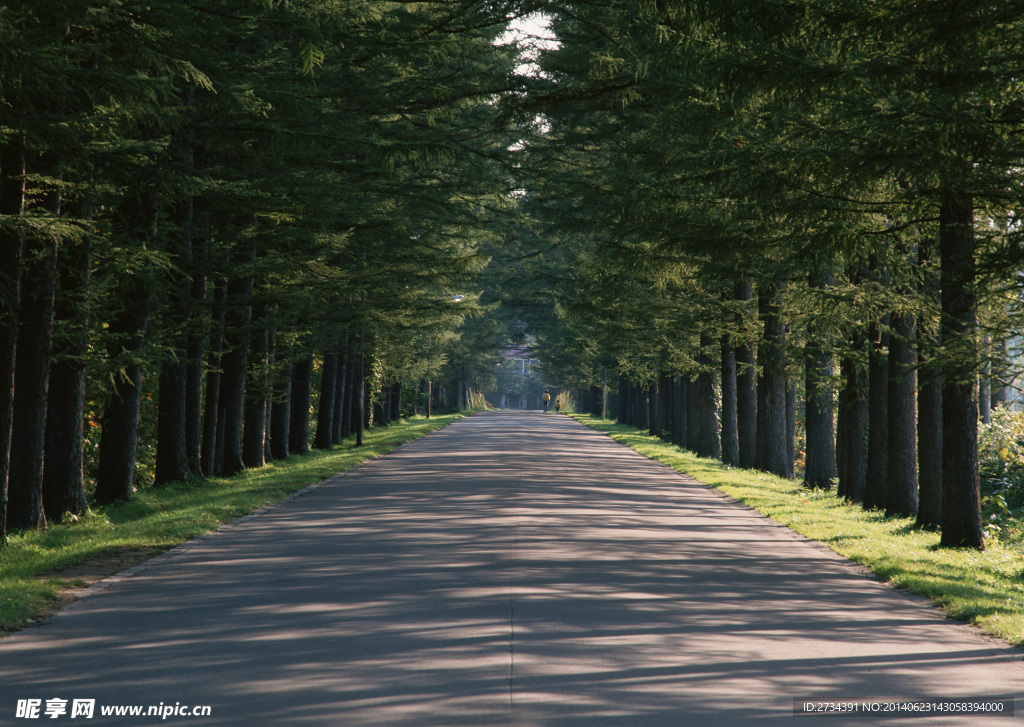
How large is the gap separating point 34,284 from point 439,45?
20.4ft

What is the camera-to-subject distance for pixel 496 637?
22.4 ft

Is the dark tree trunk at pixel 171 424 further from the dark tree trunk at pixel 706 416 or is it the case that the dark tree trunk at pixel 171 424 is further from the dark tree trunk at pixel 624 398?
the dark tree trunk at pixel 624 398

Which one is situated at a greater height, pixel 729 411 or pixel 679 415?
pixel 729 411

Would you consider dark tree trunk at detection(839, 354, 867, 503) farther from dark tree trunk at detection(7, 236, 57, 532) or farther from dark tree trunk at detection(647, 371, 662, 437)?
dark tree trunk at detection(647, 371, 662, 437)

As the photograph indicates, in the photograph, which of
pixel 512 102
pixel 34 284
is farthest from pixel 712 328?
pixel 34 284

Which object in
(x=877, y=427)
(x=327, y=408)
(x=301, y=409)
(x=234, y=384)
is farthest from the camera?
(x=327, y=408)

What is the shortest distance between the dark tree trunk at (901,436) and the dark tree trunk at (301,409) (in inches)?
723

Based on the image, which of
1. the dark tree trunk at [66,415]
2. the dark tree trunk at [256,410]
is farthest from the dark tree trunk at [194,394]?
the dark tree trunk at [66,415]

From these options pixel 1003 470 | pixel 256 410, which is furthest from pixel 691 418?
pixel 256 410

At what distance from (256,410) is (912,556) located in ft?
55.7

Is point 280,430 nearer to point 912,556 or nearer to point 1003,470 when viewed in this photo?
point 1003,470

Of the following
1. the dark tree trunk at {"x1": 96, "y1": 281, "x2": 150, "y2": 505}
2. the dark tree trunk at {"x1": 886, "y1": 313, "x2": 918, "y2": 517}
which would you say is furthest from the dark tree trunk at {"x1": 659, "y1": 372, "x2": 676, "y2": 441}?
the dark tree trunk at {"x1": 96, "y1": 281, "x2": 150, "y2": 505}

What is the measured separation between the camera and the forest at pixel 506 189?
946 centimetres

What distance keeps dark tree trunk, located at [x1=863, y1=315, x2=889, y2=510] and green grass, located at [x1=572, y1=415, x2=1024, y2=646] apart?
0.46m
